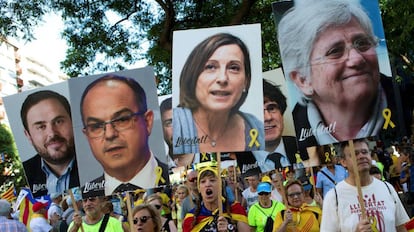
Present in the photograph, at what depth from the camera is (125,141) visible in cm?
632

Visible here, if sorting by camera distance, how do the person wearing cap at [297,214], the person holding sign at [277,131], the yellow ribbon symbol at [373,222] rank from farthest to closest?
the person holding sign at [277,131]
the person wearing cap at [297,214]
the yellow ribbon symbol at [373,222]

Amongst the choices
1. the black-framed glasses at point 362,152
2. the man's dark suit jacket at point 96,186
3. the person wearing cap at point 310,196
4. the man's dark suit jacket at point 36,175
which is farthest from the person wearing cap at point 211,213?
the man's dark suit jacket at point 36,175

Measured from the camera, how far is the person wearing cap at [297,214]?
664 centimetres

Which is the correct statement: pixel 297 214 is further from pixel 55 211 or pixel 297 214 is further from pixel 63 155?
pixel 55 211

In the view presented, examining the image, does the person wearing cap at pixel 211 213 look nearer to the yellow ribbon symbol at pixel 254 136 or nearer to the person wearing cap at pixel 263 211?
the yellow ribbon symbol at pixel 254 136

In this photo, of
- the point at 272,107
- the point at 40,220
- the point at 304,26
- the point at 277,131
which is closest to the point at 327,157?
the point at 277,131

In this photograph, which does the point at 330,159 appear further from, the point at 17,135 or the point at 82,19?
the point at 82,19

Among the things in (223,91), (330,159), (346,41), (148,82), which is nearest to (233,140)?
(223,91)

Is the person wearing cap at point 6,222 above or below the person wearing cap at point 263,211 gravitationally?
above

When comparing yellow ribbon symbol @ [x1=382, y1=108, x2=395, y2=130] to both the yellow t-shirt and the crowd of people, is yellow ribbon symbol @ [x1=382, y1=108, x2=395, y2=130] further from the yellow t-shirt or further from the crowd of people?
the yellow t-shirt

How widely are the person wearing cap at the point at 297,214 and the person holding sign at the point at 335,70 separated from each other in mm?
1628

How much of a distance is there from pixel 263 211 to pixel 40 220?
4.32m

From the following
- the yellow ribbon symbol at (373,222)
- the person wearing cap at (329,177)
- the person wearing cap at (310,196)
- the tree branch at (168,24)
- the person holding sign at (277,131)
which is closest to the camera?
the yellow ribbon symbol at (373,222)

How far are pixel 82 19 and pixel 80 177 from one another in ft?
23.3
